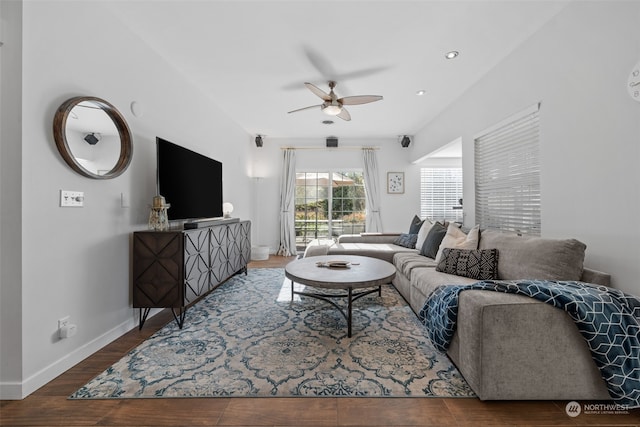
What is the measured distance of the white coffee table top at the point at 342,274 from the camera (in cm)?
223

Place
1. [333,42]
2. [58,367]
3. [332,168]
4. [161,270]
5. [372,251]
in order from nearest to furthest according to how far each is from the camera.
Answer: [58,367], [161,270], [333,42], [372,251], [332,168]

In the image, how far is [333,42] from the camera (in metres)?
2.57

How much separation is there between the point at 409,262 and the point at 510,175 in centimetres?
142

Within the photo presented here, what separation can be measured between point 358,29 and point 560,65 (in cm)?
167

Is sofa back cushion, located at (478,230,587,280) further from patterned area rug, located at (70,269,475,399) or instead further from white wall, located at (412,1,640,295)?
patterned area rug, located at (70,269,475,399)

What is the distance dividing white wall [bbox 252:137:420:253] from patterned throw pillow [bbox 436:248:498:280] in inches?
140

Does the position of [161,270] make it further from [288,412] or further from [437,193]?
[437,193]

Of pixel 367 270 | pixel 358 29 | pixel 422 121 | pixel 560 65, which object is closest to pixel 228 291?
pixel 367 270

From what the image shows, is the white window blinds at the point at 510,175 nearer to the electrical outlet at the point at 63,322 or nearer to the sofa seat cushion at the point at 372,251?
the sofa seat cushion at the point at 372,251

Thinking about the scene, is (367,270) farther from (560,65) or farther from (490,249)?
(560,65)

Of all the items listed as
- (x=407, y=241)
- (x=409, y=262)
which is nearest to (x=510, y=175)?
(x=409, y=262)

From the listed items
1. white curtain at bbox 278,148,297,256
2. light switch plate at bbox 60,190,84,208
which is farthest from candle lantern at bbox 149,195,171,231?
white curtain at bbox 278,148,297,256

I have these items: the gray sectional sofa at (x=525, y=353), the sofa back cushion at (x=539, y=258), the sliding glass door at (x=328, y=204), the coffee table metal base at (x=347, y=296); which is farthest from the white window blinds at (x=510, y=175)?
the sliding glass door at (x=328, y=204)

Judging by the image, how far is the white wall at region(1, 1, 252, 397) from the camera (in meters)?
1.61
